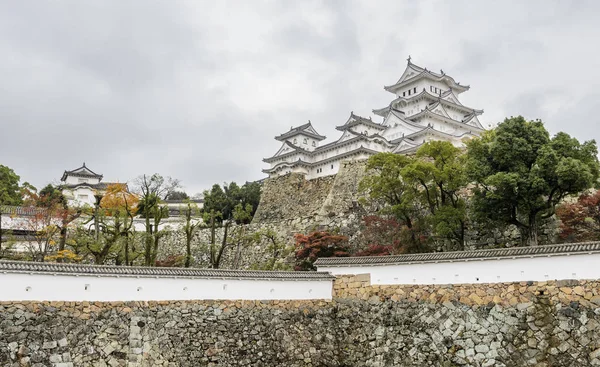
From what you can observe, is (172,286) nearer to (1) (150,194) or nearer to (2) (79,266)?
(2) (79,266)

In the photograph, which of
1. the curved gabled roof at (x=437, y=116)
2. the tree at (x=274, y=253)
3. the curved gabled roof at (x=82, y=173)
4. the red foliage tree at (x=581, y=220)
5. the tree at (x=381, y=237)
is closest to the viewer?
the red foliage tree at (x=581, y=220)

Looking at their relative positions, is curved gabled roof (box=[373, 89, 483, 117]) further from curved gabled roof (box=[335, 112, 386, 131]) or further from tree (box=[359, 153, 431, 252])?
tree (box=[359, 153, 431, 252])

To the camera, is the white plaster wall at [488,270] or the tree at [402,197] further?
the tree at [402,197]

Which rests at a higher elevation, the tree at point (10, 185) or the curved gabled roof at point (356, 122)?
the curved gabled roof at point (356, 122)

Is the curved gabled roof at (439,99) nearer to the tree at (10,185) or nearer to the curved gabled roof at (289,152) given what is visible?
the curved gabled roof at (289,152)

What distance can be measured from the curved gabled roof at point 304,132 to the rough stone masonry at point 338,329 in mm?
23690

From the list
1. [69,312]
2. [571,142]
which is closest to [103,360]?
[69,312]

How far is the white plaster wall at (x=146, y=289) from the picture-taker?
11016mm

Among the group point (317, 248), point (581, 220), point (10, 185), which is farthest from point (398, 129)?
point (10, 185)

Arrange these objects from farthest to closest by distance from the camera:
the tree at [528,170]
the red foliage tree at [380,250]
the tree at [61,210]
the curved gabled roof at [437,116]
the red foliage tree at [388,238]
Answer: the curved gabled roof at [437,116] → the red foliage tree at [380,250] → the tree at [61,210] → the red foliage tree at [388,238] → the tree at [528,170]

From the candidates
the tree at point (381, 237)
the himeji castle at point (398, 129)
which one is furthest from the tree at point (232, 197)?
the tree at point (381, 237)

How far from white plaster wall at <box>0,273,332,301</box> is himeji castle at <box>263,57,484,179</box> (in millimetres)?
16764

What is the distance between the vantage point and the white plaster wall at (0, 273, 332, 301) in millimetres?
11016

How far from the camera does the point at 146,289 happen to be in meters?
12.7
